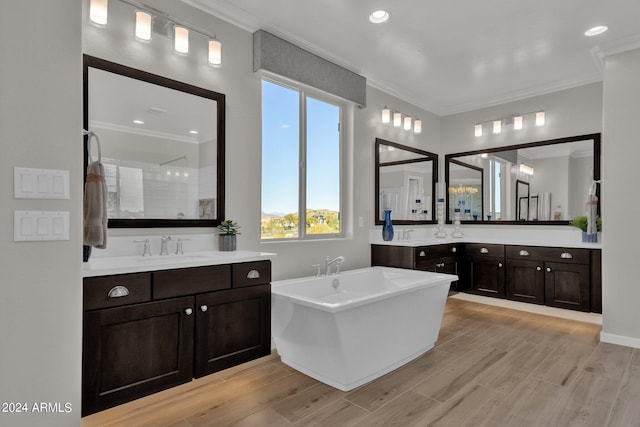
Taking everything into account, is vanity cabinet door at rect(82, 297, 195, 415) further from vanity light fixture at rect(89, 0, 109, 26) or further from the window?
vanity light fixture at rect(89, 0, 109, 26)

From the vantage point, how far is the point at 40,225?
1.27 meters

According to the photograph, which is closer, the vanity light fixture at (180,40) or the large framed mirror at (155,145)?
the large framed mirror at (155,145)

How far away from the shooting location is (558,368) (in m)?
2.70

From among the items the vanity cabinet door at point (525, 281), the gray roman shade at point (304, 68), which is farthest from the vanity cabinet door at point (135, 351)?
the vanity cabinet door at point (525, 281)

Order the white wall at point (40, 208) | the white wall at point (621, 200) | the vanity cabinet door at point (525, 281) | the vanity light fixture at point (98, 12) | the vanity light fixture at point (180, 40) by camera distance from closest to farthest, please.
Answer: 1. the white wall at point (40, 208)
2. the vanity light fixture at point (98, 12)
3. the vanity light fixture at point (180, 40)
4. the white wall at point (621, 200)
5. the vanity cabinet door at point (525, 281)

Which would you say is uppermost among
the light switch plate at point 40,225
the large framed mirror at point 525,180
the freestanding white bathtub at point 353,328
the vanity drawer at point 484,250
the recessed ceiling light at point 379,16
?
the recessed ceiling light at point 379,16

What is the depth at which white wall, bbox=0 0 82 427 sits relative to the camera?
1.22 m

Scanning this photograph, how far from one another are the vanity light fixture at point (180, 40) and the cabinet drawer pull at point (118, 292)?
62.5 inches

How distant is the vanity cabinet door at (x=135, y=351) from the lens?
5.74ft

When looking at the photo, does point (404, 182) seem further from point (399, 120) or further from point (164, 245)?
point (164, 245)

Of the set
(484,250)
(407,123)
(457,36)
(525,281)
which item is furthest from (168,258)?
(525,281)

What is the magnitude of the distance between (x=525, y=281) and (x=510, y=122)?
193 cm

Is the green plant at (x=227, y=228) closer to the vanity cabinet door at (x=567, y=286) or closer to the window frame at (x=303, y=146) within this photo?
the window frame at (x=303, y=146)

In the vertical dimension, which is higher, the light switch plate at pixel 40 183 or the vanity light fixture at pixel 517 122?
the vanity light fixture at pixel 517 122
